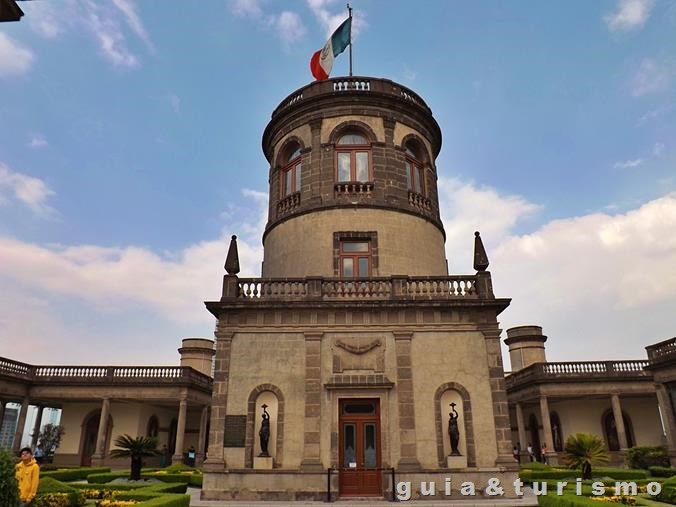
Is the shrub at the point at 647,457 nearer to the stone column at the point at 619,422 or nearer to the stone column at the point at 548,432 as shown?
the stone column at the point at 619,422

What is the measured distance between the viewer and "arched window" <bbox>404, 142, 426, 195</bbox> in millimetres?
22453

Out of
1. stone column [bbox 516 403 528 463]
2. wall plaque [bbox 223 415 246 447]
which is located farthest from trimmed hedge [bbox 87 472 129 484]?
stone column [bbox 516 403 528 463]

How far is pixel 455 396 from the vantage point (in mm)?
16875

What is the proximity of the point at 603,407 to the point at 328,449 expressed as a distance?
25.9m

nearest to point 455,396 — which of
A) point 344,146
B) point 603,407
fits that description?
point 344,146

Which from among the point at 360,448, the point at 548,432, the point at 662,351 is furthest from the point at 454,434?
the point at 548,432

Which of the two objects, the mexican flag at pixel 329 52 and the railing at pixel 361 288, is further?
the mexican flag at pixel 329 52

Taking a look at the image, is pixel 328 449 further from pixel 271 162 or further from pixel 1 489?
pixel 271 162

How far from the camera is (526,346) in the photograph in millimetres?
40000

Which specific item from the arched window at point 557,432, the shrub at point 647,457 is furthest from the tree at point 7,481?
the arched window at point 557,432

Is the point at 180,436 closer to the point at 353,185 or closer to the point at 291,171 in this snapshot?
the point at 291,171

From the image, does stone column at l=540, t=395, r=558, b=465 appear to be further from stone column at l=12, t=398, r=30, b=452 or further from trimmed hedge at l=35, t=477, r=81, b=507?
stone column at l=12, t=398, r=30, b=452

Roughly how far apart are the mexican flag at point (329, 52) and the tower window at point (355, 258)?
883 centimetres

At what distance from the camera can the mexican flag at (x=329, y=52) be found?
941 inches
